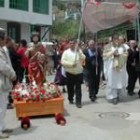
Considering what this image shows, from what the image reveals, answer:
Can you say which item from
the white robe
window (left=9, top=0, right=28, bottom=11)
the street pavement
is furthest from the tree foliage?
the street pavement

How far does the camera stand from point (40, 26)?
41344 millimetres

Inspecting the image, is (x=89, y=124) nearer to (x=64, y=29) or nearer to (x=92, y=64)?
(x=92, y=64)

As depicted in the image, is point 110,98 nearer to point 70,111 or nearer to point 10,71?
point 70,111

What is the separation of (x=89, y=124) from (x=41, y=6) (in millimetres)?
32277

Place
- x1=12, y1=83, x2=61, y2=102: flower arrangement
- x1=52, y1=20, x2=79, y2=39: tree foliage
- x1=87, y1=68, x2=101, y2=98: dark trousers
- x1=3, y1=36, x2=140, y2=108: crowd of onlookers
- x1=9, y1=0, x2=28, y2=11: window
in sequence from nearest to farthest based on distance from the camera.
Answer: x1=12, y1=83, x2=61, y2=102: flower arrangement, x1=3, y1=36, x2=140, y2=108: crowd of onlookers, x1=87, y1=68, x2=101, y2=98: dark trousers, x1=9, y1=0, x2=28, y2=11: window, x1=52, y1=20, x2=79, y2=39: tree foliage

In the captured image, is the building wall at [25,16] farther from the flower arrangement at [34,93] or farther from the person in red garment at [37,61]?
the flower arrangement at [34,93]

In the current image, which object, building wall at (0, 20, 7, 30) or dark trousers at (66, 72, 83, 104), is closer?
dark trousers at (66, 72, 83, 104)

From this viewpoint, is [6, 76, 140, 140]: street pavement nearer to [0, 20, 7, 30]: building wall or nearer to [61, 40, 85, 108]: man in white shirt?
[61, 40, 85, 108]: man in white shirt

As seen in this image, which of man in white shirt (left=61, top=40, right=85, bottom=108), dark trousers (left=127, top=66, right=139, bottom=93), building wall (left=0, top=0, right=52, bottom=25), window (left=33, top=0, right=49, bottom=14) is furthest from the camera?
window (left=33, top=0, right=49, bottom=14)

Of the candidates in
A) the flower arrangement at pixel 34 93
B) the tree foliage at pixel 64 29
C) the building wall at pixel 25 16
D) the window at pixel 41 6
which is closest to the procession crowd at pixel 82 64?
the flower arrangement at pixel 34 93

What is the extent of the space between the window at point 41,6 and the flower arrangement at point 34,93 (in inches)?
1167

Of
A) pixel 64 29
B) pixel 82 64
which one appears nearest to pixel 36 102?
pixel 82 64

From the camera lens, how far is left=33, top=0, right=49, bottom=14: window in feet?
129

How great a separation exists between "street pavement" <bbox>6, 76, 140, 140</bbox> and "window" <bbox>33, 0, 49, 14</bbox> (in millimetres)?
28600
